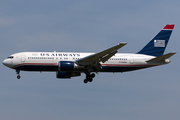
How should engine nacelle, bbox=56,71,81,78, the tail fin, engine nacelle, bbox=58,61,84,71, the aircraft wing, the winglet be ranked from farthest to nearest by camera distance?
the winglet, the tail fin, engine nacelle, bbox=56,71,81,78, engine nacelle, bbox=58,61,84,71, the aircraft wing

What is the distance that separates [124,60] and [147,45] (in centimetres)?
480

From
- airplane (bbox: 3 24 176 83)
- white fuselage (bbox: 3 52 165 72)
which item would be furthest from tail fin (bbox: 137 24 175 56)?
white fuselage (bbox: 3 52 165 72)

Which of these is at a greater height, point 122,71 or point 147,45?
point 147,45

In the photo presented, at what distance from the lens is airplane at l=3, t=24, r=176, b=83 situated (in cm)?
4250

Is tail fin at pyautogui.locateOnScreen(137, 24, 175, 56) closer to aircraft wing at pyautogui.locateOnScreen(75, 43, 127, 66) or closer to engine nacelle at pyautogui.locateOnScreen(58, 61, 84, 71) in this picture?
aircraft wing at pyautogui.locateOnScreen(75, 43, 127, 66)

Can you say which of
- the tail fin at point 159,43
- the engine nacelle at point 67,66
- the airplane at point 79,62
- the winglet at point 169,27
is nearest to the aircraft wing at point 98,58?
the airplane at point 79,62

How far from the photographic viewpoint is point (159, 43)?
48.1 metres

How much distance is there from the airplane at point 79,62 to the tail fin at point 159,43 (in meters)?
0.54

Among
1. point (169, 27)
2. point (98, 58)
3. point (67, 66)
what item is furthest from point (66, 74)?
point (169, 27)

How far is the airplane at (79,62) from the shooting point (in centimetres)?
4250

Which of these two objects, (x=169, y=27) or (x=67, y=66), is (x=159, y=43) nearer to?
(x=169, y=27)

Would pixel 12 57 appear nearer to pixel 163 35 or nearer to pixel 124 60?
pixel 124 60

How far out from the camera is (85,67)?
142 ft

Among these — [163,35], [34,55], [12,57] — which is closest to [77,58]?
[34,55]
